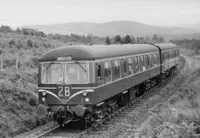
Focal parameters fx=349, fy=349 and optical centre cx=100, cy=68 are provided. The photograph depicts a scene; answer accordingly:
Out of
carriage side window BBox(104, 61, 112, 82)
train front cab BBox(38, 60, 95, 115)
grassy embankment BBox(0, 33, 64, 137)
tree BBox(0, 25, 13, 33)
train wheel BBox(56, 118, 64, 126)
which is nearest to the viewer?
train front cab BBox(38, 60, 95, 115)

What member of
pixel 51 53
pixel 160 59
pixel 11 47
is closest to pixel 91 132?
pixel 51 53

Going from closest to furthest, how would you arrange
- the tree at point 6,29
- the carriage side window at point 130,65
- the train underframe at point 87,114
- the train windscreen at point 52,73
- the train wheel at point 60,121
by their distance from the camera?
the train underframe at point 87,114 → the train windscreen at point 52,73 → the train wheel at point 60,121 → the carriage side window at point 130,65 → the tree at point 6,29

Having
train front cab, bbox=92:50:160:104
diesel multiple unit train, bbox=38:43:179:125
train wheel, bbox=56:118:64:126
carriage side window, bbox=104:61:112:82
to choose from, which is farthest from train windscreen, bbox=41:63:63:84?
carriage side window, bbox=104:61:112:82

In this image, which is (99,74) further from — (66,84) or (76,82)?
(66,84)

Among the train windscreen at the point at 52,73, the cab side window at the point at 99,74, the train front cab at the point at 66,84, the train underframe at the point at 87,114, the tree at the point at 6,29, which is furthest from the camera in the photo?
the tree at the point at 6,29

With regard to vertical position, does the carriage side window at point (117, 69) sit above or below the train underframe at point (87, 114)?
above

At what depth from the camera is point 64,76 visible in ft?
43.2

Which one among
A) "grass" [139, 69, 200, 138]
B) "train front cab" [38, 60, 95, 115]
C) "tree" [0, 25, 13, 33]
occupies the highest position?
"tree" [0, 25, 13, 33]

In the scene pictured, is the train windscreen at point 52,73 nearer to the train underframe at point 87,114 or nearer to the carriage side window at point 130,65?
the train underframe at point 87,114

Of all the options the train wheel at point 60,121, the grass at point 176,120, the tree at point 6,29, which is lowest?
the train wheel at point 60,121

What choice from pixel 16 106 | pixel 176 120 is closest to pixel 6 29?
pixel 16 106

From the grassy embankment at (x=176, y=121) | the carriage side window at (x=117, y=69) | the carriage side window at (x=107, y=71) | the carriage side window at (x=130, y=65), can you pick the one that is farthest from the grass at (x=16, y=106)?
the carriage side window at (x=130, y=65)

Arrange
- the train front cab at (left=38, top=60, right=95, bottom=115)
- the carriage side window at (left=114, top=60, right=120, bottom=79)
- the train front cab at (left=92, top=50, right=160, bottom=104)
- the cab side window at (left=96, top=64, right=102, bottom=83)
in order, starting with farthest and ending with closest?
the carriage side window at (left=114, top=60, right=120, bottom=79) < the train front cab at (left=92, top=50, right=160, bottom=104) < the cab side window at (left=96, top=64, right=102, bottom=83) < the train front cab at (left=38, top=60, right=95, bottom=115)

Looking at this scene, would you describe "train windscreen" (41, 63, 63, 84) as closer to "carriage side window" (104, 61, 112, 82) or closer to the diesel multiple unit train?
the diesel multiple unit train
